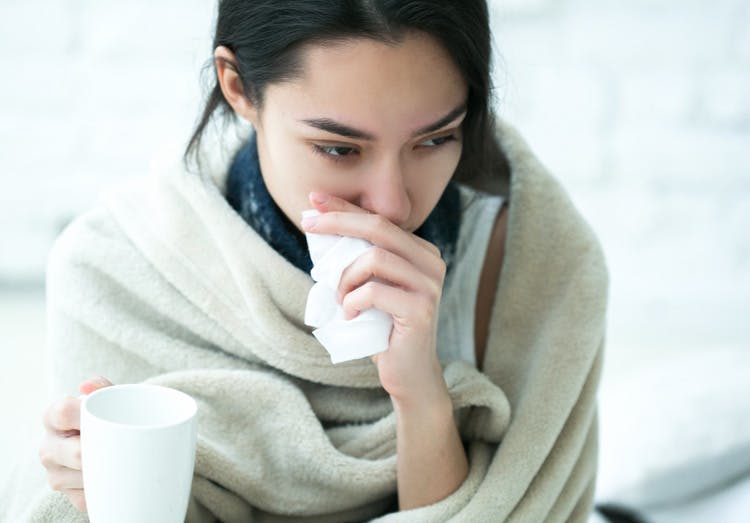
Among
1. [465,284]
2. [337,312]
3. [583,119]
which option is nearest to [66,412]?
[337,312]

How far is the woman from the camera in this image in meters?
0.92

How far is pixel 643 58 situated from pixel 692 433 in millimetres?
823

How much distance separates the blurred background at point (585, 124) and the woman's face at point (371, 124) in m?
0.96

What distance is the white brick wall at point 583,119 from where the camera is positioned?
1917 mm

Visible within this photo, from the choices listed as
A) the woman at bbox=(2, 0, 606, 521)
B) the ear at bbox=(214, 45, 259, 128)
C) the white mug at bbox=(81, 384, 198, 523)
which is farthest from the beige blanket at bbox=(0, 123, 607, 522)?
the white mug at bbox=(81, 384, 198, 523)

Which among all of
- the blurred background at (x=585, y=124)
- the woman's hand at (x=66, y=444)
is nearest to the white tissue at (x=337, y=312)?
the woman's hand at (x=66, y=444)

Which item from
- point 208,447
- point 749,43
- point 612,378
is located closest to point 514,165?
point 208,447

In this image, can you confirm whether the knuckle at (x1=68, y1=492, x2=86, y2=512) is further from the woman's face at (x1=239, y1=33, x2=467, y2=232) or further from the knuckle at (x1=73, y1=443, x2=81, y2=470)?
the woman's face at (x1=239, y1=33, x2=467, y2=232)

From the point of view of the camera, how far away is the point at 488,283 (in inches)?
49.8

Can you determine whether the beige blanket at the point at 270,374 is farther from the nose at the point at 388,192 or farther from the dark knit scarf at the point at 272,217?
the nose at the point at 388,192

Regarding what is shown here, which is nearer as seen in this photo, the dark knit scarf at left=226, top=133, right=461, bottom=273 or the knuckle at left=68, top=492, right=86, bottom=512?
the knuckle at left=68, top=492, right=86, bottom=512

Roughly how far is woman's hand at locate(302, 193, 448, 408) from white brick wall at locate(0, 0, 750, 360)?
1.03m

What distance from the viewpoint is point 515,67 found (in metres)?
1.94

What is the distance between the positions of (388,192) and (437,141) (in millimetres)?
95
